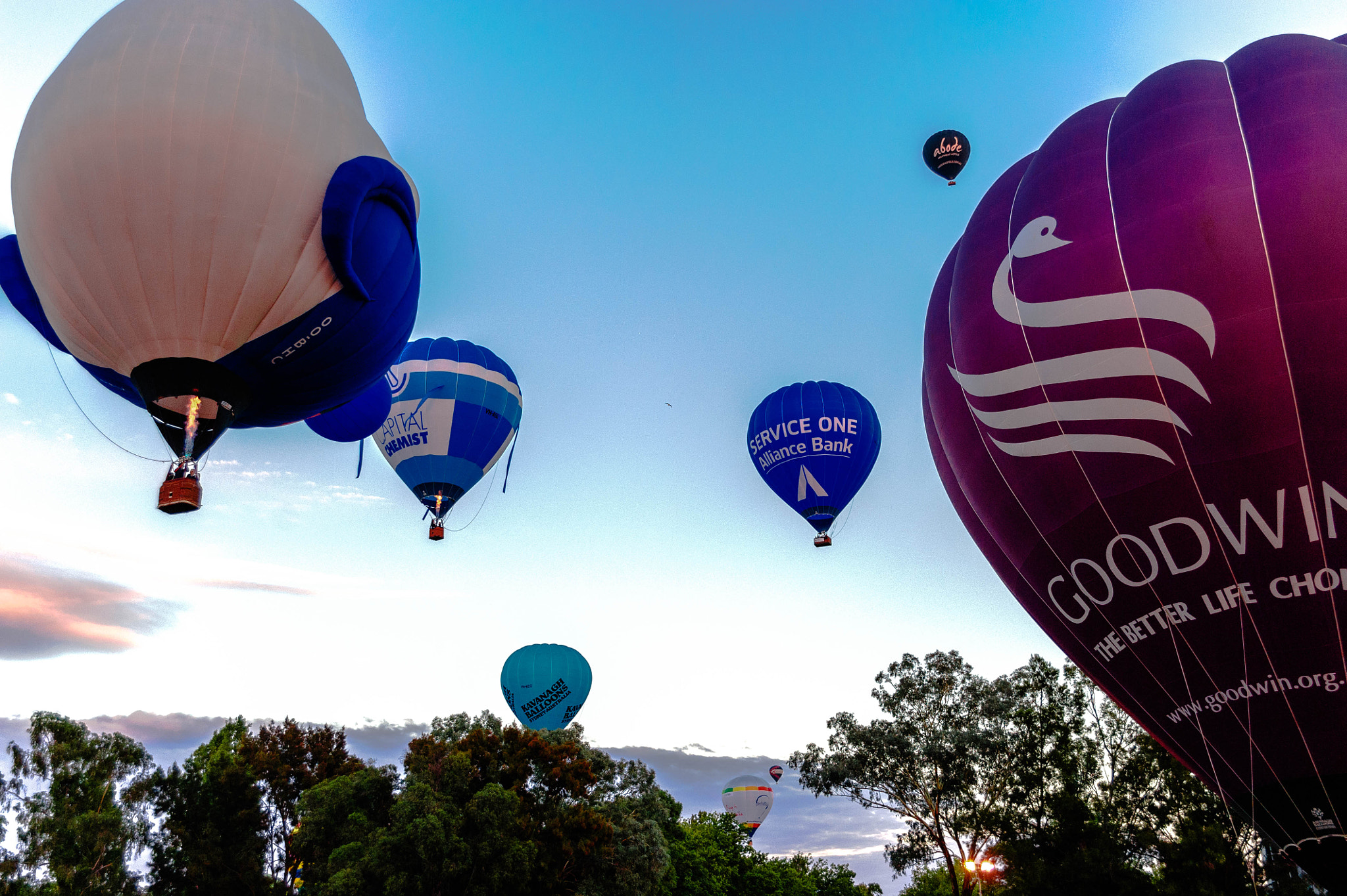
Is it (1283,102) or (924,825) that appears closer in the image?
(1283,102)

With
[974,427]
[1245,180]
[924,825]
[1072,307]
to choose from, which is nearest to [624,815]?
[924,825]

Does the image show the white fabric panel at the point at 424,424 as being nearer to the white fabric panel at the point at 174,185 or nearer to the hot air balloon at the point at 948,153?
the white fabric panel at the point at 174,185

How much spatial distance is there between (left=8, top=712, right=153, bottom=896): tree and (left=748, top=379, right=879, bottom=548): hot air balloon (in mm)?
24452

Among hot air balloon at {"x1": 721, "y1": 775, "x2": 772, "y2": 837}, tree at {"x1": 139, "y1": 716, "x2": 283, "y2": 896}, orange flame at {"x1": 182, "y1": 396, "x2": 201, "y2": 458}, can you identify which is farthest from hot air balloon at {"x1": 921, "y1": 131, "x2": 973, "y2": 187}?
hot air balloon at {"x1": 721, "y1": 775, "x2": 772, "y2": 837}

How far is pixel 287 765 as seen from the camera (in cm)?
3022

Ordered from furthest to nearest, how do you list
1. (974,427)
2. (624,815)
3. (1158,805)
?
1. (1158,805)
2. (624,815)
3. (974,427)

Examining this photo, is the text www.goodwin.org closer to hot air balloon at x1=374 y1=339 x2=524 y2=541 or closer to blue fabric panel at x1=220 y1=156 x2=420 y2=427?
blue fabric panel at x1=220 y1=156 x2=420 y2=427

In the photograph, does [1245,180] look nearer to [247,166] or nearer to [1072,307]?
[1072,307]

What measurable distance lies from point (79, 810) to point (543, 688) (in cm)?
1585

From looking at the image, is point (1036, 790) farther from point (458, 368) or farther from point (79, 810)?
point (79, 810)

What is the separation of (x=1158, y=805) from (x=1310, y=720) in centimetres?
2016

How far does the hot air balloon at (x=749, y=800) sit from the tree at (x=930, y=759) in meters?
18.1

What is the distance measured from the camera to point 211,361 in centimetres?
904

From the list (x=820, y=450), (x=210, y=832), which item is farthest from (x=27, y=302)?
(x=210, y=832)
